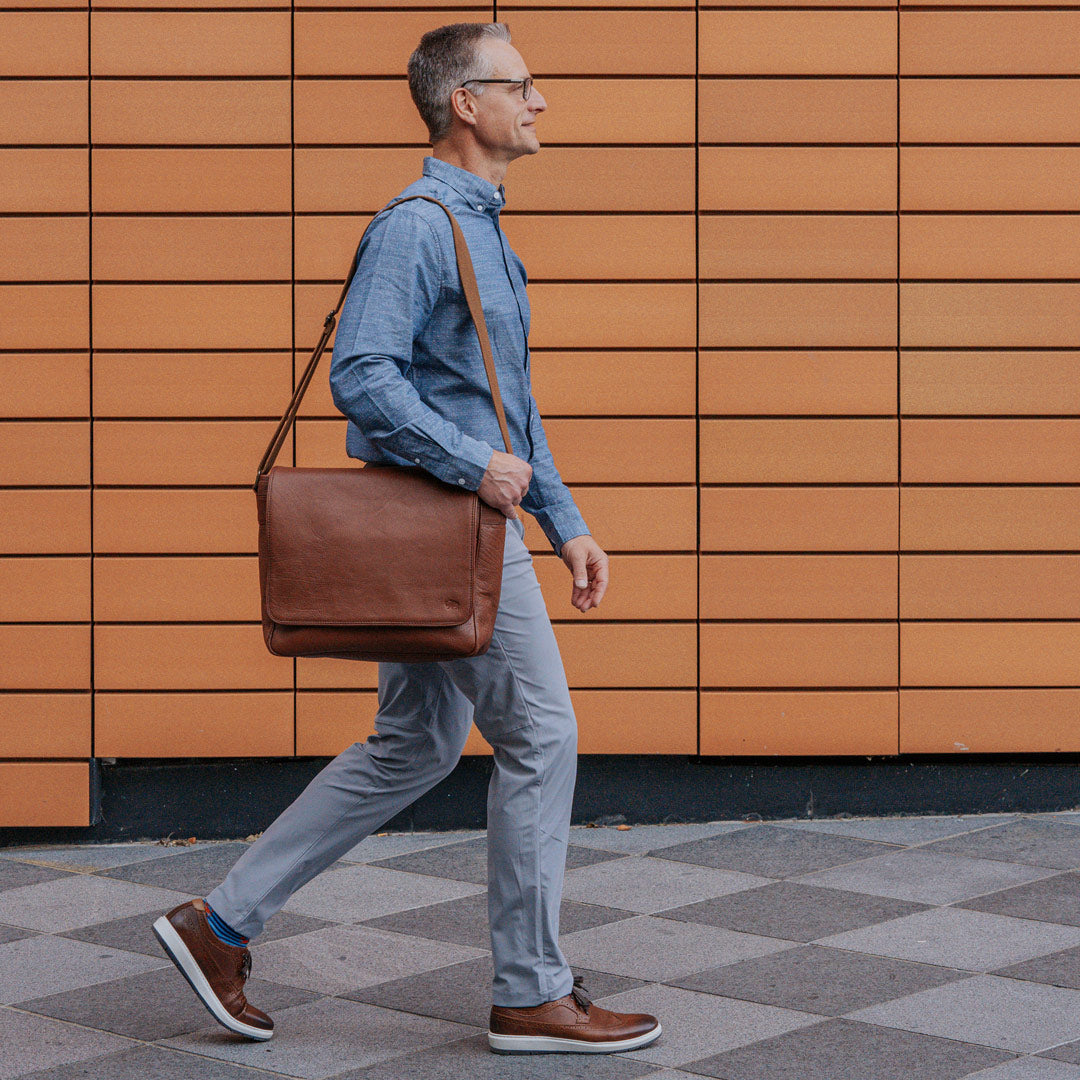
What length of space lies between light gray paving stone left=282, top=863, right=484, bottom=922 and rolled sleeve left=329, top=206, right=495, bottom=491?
5.65 ft

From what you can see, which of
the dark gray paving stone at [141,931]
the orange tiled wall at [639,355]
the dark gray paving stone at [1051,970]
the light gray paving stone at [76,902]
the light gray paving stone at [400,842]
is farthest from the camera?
the orange tiled wall at [639,355]

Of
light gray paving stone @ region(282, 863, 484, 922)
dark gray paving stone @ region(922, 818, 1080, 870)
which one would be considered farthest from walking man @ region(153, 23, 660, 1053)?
dark gray paving stone @ region(922, 818, 1080, 870)

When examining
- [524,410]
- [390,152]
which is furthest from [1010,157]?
[524,410]

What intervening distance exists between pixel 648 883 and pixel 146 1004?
63.3 inches

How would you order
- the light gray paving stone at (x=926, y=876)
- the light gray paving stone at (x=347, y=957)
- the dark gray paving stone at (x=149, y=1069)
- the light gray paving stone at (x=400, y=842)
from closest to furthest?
the dark gray paving stone at (x=149, y=1069), the light gray paving stone at (x=347, y=957), the light gray paving stone at (x=926, y=876), the light gray paving stone at (x=400, y=842)

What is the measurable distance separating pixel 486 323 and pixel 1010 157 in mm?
2898

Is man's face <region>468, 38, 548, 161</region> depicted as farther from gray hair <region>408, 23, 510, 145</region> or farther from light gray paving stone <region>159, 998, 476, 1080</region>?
light gray paving stone <region>159, 998, 476, 1080</region>

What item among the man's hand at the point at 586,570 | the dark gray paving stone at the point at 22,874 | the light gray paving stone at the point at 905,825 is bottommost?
the dark gray paving stone at the point at 22,874

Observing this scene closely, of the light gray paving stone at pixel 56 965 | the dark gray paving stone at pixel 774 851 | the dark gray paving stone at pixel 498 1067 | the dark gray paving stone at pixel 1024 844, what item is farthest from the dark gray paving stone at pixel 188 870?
the dark gray paving stone at pixel 1024 844

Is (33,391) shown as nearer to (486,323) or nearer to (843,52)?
(486,323)

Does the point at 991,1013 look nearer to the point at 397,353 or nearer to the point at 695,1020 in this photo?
the point at 695,1020

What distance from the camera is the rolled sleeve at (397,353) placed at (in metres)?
3.07

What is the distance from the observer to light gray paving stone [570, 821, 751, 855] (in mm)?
5145

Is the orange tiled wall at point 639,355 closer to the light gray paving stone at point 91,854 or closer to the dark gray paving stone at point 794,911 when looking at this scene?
the light gray paving stone at point 91,854
